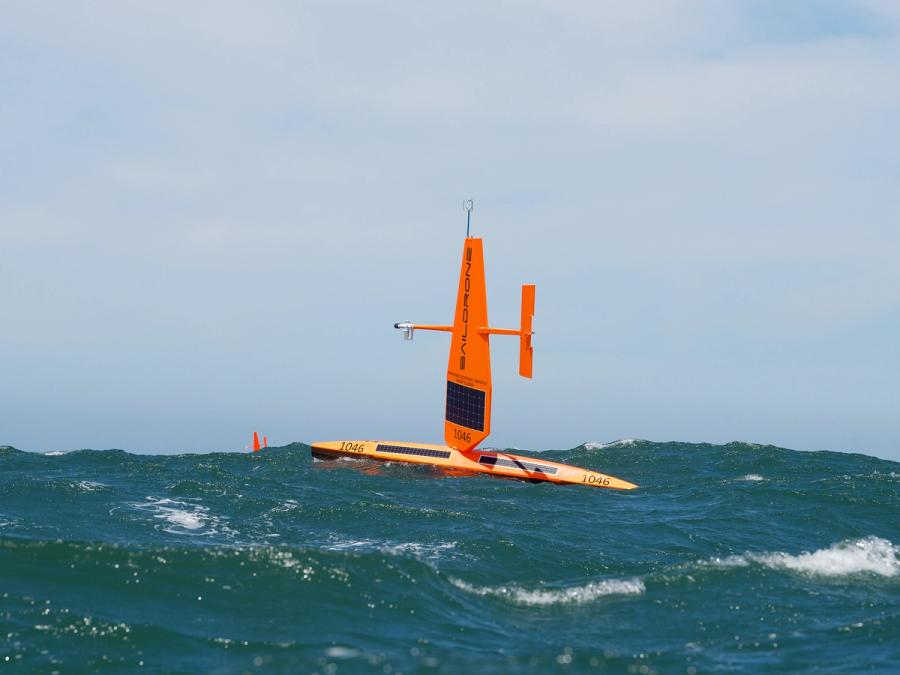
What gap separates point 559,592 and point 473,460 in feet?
73.2

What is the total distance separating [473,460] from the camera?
135 ft

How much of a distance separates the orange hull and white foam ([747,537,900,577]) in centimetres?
1308

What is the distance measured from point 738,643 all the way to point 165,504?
19453 mm

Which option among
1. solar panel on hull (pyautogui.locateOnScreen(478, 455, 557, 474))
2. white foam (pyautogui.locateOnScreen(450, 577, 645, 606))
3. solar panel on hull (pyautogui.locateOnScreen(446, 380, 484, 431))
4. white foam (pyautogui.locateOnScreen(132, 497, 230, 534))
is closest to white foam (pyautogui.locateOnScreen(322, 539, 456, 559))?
white foam (pyautogui.locateOnScreen(450, 577, 645, 606))

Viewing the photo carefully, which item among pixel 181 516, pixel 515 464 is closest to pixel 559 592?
pixel 181 516

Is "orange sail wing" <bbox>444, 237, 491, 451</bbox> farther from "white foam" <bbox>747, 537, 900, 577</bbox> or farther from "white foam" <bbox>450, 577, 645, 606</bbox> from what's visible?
"white foam" <bbox>450, 577, 645, 606</bbox>

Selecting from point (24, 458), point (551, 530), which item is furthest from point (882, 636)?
point (24, 458)

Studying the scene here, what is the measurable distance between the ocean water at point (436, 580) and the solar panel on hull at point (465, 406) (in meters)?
7.25

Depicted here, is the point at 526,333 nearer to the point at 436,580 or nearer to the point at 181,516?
the point at 181,516

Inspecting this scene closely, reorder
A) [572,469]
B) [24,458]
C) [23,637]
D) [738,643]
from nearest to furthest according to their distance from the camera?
[23,637] < [738,643] < [572,469] < [24,458]

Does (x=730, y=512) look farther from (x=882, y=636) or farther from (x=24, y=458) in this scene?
(x=24, y=458)

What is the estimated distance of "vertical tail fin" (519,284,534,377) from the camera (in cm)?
3928

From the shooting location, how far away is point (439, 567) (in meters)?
20.8

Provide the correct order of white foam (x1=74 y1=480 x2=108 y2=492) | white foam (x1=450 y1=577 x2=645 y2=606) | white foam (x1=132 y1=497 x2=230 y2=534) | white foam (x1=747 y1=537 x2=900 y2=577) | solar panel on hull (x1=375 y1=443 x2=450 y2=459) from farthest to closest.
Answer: solar panel on hull (x1=375 y1=443 x2=450 y2=459) → white foam (x1=74 y1=480 x2=108 y2=492) → white foam (x1=132 y1=497 x2=230 y2=534) → white foam (x1=747 y1=537 x2=900 y2=577) → white foam (x1=450 y1=577 x2=645 y2=606)
